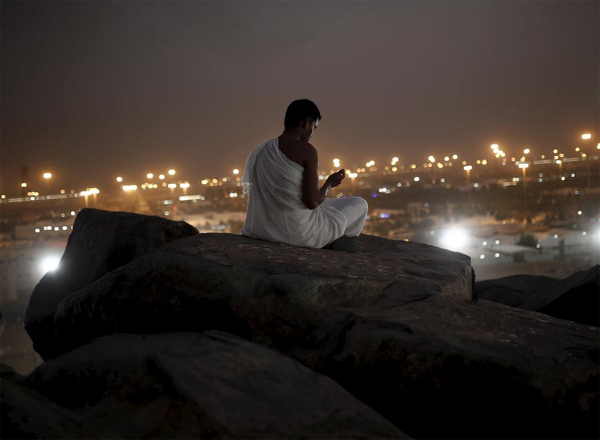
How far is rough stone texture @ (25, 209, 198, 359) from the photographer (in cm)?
621

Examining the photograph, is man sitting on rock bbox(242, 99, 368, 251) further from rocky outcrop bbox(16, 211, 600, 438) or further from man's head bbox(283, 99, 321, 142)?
rocky outcrop bbox(16, 211, 600, 438)

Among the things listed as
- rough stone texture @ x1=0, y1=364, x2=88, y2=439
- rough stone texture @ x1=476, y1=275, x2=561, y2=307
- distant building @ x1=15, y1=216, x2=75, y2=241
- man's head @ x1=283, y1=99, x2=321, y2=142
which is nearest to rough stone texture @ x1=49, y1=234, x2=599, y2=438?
man's head @ x1=283, y1=99, x2=321, y2=142

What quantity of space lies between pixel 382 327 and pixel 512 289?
208 inches

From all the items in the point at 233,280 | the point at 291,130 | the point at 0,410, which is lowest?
the point at 0,410

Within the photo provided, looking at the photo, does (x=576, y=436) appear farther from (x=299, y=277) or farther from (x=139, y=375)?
(x=139, y=375)

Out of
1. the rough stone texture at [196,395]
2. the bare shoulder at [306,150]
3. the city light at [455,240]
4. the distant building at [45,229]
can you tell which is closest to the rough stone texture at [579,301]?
the bare shoulder at [306,150]

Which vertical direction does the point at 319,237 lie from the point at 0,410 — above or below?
above

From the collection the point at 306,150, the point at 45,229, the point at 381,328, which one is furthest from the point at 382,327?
the point at 45,229

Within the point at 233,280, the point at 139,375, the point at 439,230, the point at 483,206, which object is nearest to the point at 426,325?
the point at 233,280

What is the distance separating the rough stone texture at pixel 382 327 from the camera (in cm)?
316

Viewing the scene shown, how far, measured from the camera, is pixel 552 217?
35688mm

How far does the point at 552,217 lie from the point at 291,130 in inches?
1375

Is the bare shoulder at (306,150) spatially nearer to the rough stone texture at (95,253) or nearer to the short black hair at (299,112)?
the short black hair at (299,112)

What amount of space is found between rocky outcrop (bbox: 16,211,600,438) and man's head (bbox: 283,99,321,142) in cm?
137
